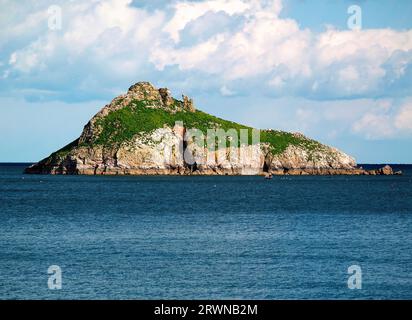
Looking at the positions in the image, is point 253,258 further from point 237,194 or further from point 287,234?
point 237,194

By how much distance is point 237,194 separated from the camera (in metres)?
160

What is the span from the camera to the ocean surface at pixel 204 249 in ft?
176

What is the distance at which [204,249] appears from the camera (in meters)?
71.2

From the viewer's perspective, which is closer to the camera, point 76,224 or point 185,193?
point 76,224

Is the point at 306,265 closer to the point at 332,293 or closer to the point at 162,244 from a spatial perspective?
the point at 332,293

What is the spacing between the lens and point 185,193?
523 ft

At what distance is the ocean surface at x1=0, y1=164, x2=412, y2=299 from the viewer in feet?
176

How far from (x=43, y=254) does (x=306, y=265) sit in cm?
2264

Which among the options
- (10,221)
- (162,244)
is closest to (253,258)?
(162,244)
